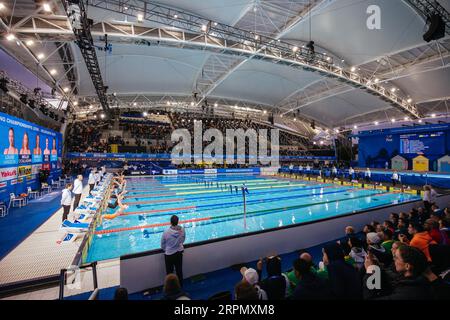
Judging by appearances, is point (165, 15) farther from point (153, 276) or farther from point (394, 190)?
point (394, 190)

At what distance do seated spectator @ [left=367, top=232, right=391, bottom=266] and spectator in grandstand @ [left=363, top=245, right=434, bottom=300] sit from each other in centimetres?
133

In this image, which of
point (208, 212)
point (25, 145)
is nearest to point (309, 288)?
point (208, 212)

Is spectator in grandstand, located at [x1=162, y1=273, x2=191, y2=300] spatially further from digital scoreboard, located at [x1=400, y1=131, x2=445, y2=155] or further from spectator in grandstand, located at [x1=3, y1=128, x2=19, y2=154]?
digital scoreboard, located at [x1=400, y1=131, x2=445, y2=155]

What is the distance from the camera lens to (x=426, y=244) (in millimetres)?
3170

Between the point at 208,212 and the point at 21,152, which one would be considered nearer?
the point at 208,212

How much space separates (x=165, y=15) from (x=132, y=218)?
8.38m

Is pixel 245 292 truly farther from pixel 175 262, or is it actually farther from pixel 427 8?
pixel 427 8

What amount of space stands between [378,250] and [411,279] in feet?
5.00

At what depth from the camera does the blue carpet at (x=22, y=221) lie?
5.12m

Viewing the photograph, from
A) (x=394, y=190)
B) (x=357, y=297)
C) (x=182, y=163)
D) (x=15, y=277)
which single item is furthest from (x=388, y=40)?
(x=182, y=163)

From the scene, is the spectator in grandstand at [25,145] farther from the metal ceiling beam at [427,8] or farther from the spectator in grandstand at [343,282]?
→ the metal ceiling beam at [427,8]

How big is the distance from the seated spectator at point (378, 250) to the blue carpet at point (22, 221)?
22.1 feet

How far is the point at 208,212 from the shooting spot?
8.76 metres

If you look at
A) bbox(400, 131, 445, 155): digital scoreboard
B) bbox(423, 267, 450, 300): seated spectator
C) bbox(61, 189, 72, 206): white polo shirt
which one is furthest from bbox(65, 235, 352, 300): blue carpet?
bbox(400, 131, 445, 155): digital scoreboard
